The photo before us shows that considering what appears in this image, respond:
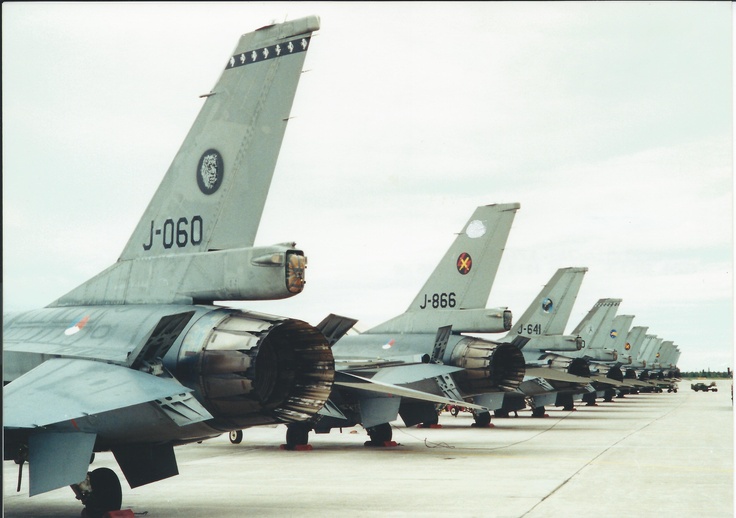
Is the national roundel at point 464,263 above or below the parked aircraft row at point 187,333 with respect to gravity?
above

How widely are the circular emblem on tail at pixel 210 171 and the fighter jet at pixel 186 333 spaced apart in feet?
0.05

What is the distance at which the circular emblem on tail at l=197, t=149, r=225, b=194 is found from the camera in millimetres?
10078

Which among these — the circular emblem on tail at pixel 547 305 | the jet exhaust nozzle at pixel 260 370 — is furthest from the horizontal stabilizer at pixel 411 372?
the circular emblem on tail at pixel 547 305

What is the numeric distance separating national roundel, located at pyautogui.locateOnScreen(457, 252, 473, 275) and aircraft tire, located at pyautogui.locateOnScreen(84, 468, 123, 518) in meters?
13.7

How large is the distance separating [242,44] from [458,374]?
11825 millimetres

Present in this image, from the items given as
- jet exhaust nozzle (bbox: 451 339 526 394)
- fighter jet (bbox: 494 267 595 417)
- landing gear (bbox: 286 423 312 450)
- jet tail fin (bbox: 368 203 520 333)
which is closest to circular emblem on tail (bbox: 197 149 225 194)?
landing gear (bbox: 286 423 312 450)

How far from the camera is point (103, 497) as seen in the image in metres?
9.23

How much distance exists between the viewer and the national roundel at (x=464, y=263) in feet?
71.8

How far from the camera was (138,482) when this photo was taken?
948 centimetres

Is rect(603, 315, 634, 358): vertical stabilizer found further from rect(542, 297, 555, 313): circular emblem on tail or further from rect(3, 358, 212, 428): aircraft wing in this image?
rect(3, 358, 212, 428): aircraft wing

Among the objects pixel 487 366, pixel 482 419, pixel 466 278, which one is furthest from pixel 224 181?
pixel 482 419

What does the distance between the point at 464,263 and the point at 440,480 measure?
9.61 metres

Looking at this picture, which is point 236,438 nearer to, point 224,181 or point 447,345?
point 447,345

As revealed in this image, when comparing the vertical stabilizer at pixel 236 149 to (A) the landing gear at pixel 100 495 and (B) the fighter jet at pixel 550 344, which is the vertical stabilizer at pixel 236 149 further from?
(B) the fighter jet at pixel 550 344
